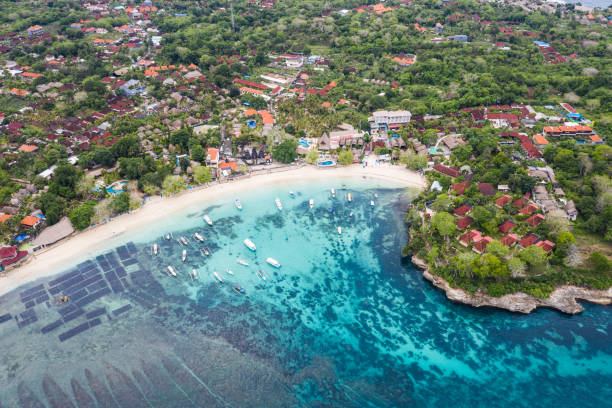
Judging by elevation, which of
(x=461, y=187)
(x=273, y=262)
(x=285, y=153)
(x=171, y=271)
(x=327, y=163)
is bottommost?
(x=273, y=262)

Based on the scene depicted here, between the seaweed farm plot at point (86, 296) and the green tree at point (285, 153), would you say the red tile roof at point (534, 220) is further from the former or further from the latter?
the seaweed farm plot at point (86, 296)

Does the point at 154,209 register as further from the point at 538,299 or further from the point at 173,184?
the point at 538,299

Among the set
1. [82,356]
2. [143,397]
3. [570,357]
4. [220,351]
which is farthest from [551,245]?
[82,356]

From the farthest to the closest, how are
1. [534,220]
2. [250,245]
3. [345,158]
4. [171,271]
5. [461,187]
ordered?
1. [345,158]
2. [461,187]
3. [250,245]
4. [534,220]
5. [171,271]

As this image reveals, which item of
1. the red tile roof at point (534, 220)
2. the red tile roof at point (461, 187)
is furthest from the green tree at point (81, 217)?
the red tile roof at point (534, 220)

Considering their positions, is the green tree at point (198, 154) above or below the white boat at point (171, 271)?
above

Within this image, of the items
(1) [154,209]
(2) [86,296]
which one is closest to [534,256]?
(1) [154,209]

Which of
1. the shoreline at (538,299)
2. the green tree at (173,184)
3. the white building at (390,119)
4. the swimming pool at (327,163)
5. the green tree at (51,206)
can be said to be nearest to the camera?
the shoreline at (538,299)
